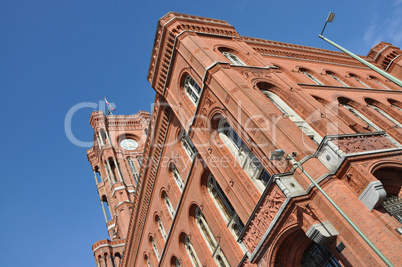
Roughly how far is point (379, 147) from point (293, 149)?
2.93 meters

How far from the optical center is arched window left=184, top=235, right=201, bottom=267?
19125mm

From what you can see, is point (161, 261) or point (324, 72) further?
point (324, 72)

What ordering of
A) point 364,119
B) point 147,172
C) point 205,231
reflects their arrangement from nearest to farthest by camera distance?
Result: point 205,231 < point 364,119 < point 147,172

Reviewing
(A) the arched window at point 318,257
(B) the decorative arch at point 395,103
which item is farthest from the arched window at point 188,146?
(B) the decorative arch at point 395,103

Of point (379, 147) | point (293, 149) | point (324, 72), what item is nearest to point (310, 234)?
point (293, 149)

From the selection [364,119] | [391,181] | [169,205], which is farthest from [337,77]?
Answer: [391,181]

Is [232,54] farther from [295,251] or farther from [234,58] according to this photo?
[295,251]

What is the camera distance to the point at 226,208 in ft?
55.7

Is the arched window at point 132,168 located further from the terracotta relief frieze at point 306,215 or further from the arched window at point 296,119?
the terracotta relief frieze at point 306,215

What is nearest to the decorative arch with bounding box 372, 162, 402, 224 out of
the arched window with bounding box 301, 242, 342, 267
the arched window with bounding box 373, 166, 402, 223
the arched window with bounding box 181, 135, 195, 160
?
the arched window with bounding box 373, 166, 402, 223

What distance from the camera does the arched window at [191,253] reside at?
753 inches

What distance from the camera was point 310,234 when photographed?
10508 millimetres

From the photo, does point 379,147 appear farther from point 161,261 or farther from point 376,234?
point 161,261

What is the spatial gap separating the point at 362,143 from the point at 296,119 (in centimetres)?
304
